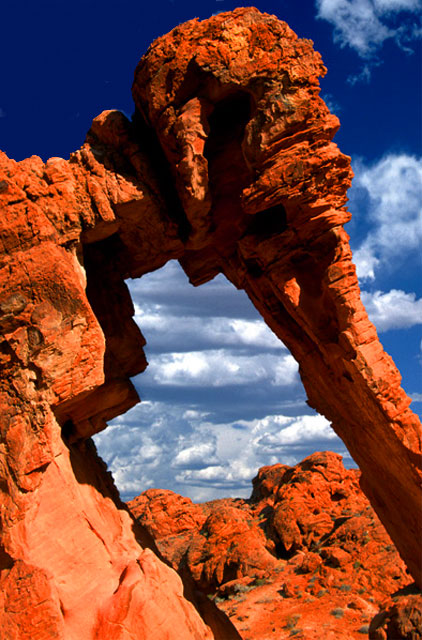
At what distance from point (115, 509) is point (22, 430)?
4459 millimetres

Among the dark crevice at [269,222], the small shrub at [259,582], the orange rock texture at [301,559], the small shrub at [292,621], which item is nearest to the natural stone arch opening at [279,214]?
the dark crevice at [269,222]

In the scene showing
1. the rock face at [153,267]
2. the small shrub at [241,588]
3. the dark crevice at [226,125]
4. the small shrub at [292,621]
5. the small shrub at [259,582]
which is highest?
the dark crevice at [226,125]

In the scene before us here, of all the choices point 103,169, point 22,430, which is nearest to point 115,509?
point 22,430

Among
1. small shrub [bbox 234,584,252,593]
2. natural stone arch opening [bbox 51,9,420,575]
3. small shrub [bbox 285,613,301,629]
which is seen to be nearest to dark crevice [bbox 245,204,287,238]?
natural stone arch opening [bbox 51,9,420,575]

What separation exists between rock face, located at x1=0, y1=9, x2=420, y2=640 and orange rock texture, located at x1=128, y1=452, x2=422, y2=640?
17.0 ft

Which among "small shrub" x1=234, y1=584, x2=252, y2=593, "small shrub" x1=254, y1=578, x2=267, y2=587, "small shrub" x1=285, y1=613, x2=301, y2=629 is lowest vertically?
"small shrub" x1=285, y1=613, x2=301, y2=629

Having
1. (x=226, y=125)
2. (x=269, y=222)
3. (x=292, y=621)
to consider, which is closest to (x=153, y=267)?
(x=269, y=222)

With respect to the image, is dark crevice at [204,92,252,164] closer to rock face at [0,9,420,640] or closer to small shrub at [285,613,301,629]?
rock face at [0,9,420,640]

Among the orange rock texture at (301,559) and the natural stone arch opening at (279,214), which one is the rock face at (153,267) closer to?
the natural stone arch opening at (279,214)

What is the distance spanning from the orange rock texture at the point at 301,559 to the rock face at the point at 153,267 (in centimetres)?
520

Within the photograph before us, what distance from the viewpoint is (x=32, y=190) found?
13273mm

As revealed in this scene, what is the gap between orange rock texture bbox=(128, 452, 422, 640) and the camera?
1905 cm

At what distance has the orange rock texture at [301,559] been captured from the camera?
19.0 metres

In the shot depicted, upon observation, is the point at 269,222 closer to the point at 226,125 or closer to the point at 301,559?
the point at 226,125
